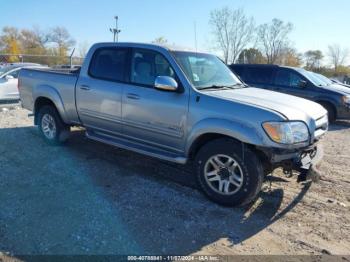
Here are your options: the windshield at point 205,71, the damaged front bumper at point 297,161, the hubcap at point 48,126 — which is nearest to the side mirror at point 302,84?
the windshield at point 205,71

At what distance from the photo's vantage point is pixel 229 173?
411 cm

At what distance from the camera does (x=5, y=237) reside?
131 inches

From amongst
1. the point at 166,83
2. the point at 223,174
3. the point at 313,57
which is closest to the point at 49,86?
the point at 166,83

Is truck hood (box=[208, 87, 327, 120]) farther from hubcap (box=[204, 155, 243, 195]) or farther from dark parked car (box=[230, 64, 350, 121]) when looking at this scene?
dark parked car (box=[230, 64, 350, 121])

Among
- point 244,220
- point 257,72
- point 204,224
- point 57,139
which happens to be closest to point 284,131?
point 244,220

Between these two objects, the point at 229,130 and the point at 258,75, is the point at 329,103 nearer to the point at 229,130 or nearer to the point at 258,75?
the point at 258,75

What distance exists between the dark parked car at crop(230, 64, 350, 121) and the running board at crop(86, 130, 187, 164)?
701 centimetres

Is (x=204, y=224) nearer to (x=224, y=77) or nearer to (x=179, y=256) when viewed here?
(x=179, y=256)

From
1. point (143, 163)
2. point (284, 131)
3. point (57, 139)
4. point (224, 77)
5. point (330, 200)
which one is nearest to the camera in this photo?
point (284, 131)

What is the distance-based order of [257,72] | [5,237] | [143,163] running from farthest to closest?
[257,72], [143,163], [5,237]

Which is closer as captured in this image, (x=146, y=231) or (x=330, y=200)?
(x=146, y=231)

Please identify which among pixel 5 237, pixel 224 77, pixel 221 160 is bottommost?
pixel 5 237

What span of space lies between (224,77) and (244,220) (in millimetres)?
2202

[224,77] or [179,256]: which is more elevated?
[224,77]
